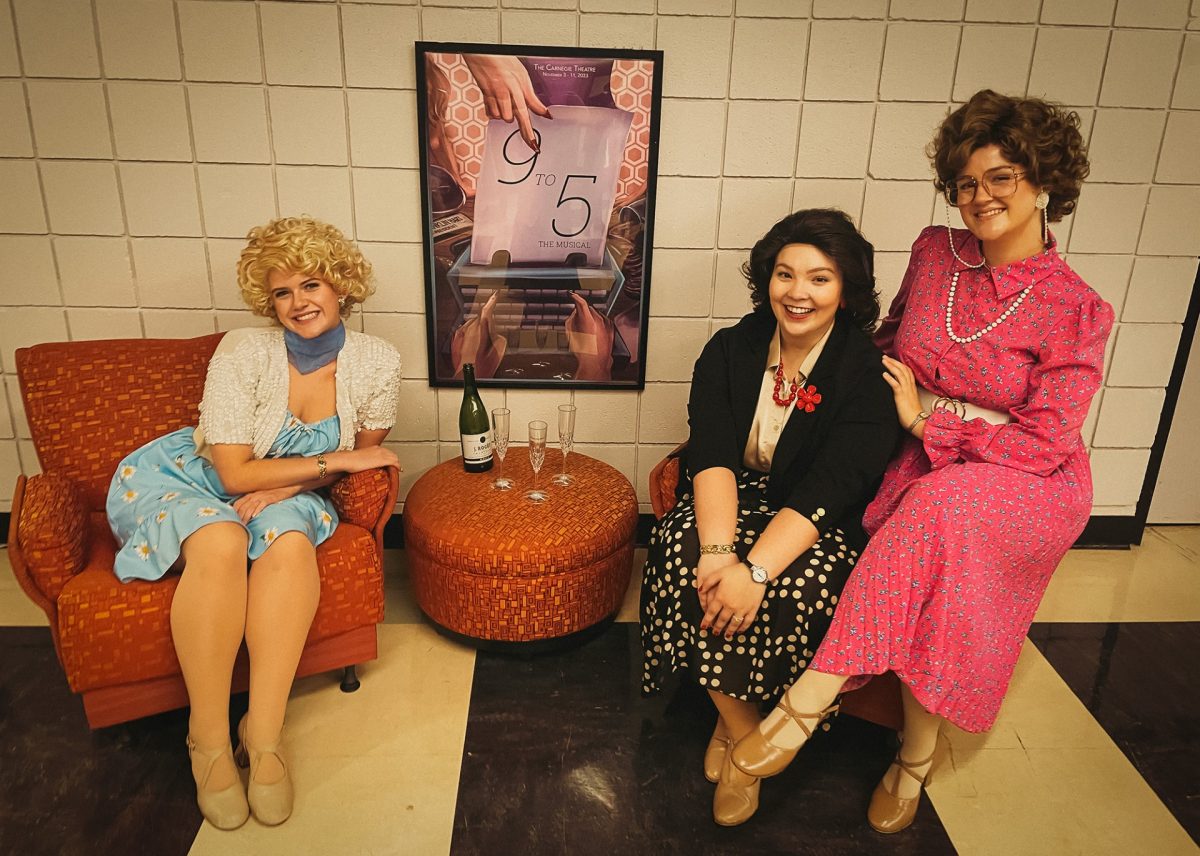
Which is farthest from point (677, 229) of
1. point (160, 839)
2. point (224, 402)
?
point (160, 839)

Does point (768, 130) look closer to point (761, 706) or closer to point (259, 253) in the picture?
point (259, 253)

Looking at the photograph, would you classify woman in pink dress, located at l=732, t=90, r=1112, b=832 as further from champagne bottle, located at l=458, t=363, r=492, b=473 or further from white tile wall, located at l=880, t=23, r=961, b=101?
champagne bottle, located at l=458, t=363, r=492, b=473

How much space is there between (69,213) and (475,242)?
1.22 meters

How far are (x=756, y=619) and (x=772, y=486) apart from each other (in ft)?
1.16

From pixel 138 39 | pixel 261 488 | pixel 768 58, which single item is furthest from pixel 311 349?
pixel 768 58

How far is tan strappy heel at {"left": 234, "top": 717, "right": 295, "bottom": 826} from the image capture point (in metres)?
1.63

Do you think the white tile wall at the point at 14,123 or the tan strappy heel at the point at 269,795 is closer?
the tan strappy heel at the point at 269,795

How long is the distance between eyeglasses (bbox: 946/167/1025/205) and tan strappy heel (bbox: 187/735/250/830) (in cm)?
197

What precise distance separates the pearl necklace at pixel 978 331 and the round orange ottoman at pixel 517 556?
956 millimetres

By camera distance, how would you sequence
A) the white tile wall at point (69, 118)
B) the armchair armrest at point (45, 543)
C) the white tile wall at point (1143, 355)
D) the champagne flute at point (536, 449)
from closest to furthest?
the armchair armrest at point (45, 543) → the champagne flute at point (536, 449) → the white tile wall at point (69, 118) → the white tile wall at point (1143, 355)

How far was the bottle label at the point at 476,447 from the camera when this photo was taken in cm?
231

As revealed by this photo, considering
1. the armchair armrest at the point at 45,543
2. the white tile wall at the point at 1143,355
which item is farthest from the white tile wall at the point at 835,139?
the armchair armrest at the point at 45,543

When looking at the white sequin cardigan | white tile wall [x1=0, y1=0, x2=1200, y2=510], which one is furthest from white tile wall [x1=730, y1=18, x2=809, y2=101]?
the white sequin cardigan

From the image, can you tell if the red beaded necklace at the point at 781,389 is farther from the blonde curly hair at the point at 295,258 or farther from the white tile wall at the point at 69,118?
the white tile wall at the point at 69,118
